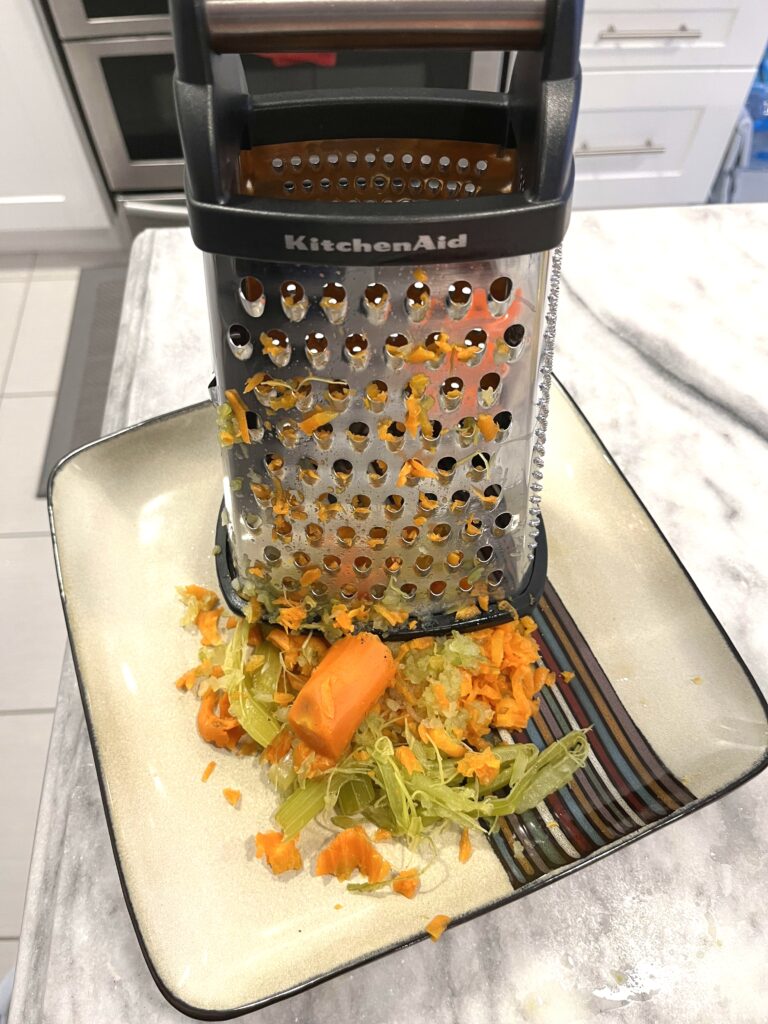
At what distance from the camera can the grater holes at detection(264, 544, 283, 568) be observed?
68 centimetres

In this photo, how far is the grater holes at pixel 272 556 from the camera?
68 cm

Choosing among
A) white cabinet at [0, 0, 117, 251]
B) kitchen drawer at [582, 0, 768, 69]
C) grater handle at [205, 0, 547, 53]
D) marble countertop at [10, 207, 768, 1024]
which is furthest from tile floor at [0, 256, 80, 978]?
kitchen drawer at [582, 0, 768, 69]

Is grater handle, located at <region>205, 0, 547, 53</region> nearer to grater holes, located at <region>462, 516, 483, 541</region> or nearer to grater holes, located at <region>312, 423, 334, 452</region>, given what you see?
grater holes, located at <region>312, 423, 334, 452</region>

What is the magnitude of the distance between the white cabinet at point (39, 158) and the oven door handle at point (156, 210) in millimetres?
63

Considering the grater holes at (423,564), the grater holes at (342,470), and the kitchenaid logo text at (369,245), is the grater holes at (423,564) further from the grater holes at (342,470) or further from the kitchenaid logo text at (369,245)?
the kitchenaid logo text at (369,245)

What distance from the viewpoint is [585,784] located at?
637 mm

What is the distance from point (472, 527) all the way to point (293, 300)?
245mm

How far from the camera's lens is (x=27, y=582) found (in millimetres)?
1447

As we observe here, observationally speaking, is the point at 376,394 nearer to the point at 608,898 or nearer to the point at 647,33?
the point at 608,898

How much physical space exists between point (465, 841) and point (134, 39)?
1563 mm

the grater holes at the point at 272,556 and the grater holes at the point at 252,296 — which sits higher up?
the grater holes at the point at 252,296

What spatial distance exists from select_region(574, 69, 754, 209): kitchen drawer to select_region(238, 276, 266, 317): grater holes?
140 centimetres

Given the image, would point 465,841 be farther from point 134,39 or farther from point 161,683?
point 134,39

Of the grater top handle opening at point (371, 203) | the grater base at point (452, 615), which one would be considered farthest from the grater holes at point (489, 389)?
the grater base at point (452, 615)
